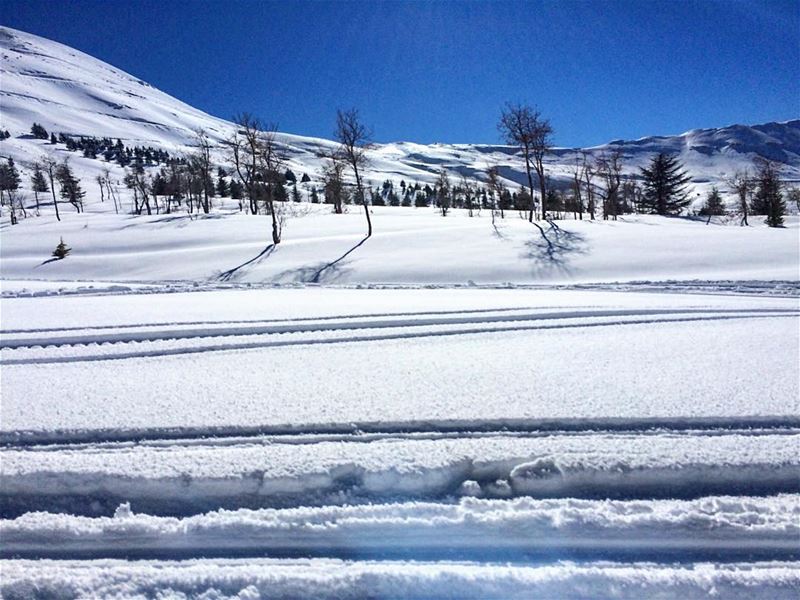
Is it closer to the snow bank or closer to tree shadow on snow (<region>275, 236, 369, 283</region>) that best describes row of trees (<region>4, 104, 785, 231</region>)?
tree shadow on snow (<region>275, 236, 369, 283</region>)

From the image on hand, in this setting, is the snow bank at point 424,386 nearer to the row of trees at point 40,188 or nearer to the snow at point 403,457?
the snow at point 403,457

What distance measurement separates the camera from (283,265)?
16.3m

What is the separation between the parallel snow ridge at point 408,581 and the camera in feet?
5.73

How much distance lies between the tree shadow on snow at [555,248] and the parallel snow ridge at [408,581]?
1268 centimetres

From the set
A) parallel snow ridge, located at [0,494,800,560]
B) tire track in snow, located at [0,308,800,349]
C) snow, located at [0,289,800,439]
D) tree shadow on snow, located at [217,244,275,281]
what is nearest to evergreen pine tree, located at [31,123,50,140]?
tree shadow on snow, located at [217,244,275,281]

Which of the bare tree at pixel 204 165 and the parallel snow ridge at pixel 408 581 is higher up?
the bare tree at pixel 204 165

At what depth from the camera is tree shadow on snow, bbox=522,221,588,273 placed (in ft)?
47.6

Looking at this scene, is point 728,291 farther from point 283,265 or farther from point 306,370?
point 283,265

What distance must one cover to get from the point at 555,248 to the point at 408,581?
16.2 meters

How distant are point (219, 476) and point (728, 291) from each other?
10.7 m

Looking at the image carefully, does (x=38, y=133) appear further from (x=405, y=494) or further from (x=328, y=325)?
(x=405, y=494)

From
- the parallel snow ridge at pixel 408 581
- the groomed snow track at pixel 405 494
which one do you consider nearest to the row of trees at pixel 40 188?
the groomed snow track at pixel 405 494

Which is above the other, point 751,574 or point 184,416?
point 184,416

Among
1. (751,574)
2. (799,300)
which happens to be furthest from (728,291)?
(751,574)
